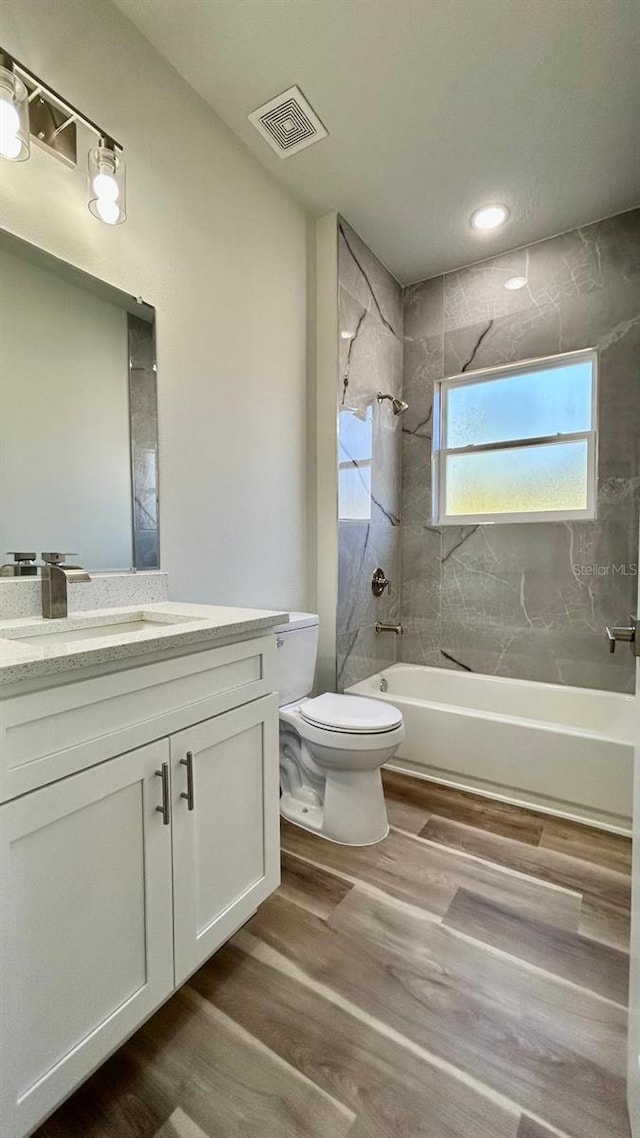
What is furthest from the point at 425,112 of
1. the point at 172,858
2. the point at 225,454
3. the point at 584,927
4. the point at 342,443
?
the point at 584,927

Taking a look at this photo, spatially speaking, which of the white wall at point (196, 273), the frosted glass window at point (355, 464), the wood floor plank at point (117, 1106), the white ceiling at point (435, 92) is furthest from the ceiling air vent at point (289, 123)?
the wood floor plank at point (117, 1106)

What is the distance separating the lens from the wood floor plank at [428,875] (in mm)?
1368

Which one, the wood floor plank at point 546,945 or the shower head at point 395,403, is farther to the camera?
the shower head at point 395,403

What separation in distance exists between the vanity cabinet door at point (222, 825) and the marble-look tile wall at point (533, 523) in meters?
1.75

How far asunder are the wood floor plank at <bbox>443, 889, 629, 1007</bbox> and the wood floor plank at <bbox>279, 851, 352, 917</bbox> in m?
0.33

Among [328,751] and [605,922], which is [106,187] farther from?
[605,922]

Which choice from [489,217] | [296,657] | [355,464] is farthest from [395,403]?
[296,657]

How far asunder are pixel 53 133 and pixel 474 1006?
242 centimetres

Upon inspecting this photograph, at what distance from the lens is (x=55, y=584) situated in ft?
3.80

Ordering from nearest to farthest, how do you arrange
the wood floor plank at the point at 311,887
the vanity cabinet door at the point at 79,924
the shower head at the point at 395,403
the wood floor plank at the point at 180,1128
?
the vanity cabinet door at the point at 79,924 < the wood floor plank at the point at 180,1128 < the wood floor plank at the point at 311,887 < the shower head at the point at 395,403

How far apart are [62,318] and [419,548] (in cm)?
213

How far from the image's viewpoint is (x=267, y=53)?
1461mm

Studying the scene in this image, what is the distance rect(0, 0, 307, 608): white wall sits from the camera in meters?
1.23

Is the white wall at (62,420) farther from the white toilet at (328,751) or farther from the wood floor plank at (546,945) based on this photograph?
the wood floor plank at (546,945)
